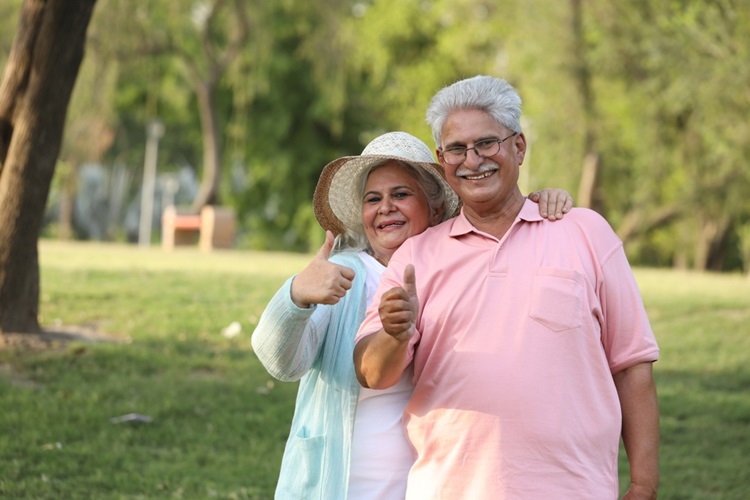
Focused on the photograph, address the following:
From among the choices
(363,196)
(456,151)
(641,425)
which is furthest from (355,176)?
(641,425)

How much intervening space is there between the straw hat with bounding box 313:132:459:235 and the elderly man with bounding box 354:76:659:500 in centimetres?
31

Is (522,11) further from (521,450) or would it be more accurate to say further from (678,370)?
(521,450)

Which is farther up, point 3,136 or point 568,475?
point 3,136

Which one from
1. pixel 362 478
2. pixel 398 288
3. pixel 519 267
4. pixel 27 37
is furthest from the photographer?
pixel 27 37

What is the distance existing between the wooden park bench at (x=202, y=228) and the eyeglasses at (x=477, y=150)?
20140mm

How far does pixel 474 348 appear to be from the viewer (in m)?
3.27

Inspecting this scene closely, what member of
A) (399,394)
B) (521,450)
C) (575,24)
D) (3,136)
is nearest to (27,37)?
(3,136)

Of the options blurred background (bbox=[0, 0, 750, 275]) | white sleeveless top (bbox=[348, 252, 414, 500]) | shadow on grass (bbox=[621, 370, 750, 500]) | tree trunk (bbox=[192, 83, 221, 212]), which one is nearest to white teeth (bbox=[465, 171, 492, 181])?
white sleeveless top (bbox=[348, 252, 414, 500])

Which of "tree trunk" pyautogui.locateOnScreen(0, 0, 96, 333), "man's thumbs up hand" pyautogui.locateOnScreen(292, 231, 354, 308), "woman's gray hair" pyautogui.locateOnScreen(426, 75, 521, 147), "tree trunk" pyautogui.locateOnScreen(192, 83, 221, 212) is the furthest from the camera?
"tree trunk" pyautogui.locateOnScreen(192, 83, 221, 212)

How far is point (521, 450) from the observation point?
10.6 feet

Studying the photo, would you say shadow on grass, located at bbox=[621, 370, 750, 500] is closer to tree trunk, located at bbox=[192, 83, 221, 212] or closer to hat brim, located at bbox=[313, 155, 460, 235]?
hat brim, located at bbox=[313, 155, 460, 235]

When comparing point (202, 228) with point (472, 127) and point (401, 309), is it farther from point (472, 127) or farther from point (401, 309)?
point (401, 309)

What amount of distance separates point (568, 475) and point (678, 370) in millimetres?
7930

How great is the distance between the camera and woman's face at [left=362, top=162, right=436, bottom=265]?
152 inches
